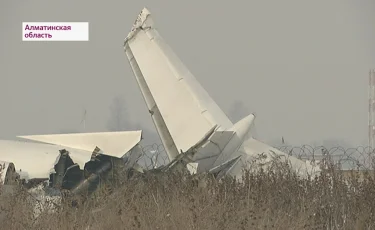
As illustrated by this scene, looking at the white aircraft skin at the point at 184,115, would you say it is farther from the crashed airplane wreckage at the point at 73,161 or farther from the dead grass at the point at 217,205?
the crashed airplane wreckage at the point at 73,161

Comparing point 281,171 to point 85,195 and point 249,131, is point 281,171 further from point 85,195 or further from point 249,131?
point 85,195

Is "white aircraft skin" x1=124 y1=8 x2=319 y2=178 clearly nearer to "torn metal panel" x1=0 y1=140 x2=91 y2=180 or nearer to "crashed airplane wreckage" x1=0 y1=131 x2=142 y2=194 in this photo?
"crashed airplane wreckage" x1=0 y1=131 x2=142 y2=194

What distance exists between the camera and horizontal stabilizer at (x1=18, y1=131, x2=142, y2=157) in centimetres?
1702

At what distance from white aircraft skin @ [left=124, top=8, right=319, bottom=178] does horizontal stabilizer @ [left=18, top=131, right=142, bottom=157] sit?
4.18 ft

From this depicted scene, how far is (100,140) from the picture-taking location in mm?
17422

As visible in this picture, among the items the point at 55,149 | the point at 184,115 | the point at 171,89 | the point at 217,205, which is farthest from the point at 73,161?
the point at 171,89

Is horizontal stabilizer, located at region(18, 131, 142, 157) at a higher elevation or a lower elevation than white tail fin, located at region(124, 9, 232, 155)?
lower

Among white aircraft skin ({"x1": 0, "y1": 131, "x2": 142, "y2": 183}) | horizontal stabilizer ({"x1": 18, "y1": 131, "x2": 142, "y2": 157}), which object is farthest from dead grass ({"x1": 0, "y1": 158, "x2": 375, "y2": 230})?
white aircraft skin ({"x1": 0, "y1": 131, "x2": 142, "y2": 183})

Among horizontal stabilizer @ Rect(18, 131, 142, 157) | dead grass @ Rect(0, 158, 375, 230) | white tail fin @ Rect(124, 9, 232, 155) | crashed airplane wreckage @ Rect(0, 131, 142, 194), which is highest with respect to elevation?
white tail fin @ Rect(124, 9, 232, 155)

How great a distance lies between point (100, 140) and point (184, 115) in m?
3.20

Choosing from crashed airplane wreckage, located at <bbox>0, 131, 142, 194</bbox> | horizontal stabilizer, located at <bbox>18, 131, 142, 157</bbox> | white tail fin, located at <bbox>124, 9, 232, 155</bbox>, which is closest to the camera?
crashed airplane wreckage, located at <bbox>0, 131, 142, 194</bbox>

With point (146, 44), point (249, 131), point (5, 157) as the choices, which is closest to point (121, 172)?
point (5, 157)

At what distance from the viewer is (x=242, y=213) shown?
12.5 m

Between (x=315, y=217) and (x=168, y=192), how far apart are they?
9.72ft
